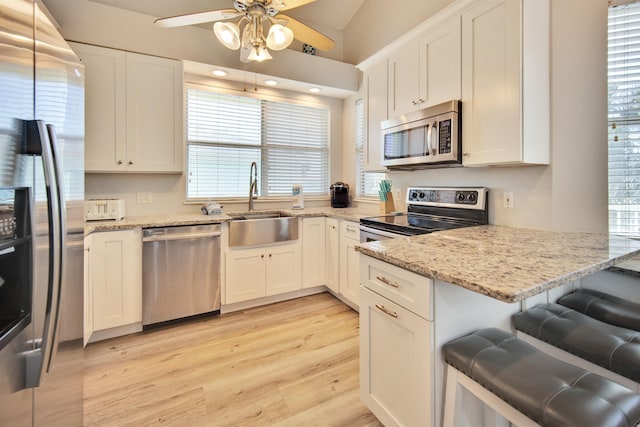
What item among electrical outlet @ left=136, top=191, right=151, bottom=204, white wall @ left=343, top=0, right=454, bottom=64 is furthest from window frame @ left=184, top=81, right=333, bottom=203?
white wall @ left=343, top=0, right=454, bottom=64

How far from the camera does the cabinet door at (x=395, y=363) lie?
1112 mm

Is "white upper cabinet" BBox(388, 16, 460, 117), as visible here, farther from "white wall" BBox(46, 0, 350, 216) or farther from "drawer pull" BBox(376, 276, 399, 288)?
"drawer pull" BBox(376, 276, 399, 288)

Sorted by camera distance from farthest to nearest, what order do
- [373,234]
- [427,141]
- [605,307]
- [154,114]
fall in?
[154,114], [373,234], [427,141], [605,307]

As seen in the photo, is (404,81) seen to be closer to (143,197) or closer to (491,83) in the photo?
(491,83)

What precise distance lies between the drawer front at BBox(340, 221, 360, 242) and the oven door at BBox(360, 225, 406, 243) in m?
0.13

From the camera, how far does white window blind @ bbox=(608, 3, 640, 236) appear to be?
1.67 metres

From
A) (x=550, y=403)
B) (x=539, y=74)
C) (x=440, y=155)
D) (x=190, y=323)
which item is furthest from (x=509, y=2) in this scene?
(x=190, y=323)

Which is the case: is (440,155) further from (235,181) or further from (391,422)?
(235,181)

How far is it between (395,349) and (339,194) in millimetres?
2691

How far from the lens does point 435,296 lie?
3.54 ft

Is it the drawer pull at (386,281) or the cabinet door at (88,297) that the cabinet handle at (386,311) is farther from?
the cabinet door at (88,297)

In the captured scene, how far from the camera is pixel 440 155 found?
7.22ft

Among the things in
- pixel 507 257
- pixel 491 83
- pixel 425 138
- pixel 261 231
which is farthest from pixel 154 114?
pixel 507 257

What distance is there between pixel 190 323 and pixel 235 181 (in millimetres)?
1602
